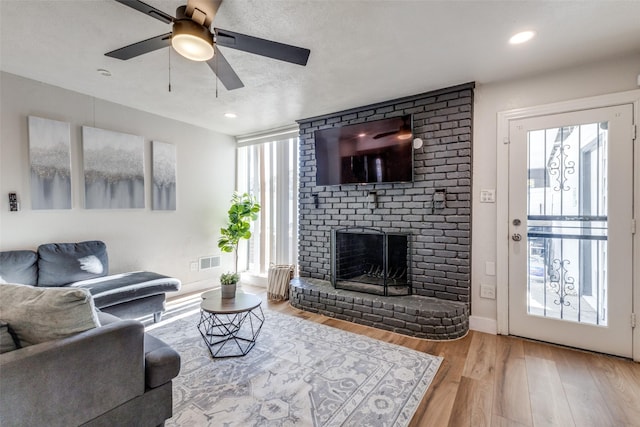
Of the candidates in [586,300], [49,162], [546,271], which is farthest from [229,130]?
[586,300]

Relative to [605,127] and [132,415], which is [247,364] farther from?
[605,127]

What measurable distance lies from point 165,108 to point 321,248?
2685mm

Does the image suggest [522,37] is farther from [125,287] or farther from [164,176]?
[164,176]

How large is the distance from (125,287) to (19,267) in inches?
34.8

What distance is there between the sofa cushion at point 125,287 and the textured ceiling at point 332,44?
2.02 metres

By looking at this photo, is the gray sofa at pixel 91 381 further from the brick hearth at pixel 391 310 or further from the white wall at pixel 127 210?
the white wall at pixel 127 210

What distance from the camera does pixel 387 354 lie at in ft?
7.96

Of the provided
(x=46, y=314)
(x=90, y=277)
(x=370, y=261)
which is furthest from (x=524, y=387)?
(x=90, y=277)

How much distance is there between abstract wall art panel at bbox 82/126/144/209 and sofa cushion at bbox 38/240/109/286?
19.5 inches

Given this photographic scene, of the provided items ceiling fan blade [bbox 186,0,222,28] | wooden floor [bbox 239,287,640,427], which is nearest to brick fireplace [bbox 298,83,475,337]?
wooden floor [bbox 239,287,640,427]

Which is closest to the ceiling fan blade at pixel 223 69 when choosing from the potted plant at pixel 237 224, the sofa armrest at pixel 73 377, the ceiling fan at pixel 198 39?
the ceiling fan at pixel 198 39

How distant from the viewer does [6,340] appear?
46.7 inches

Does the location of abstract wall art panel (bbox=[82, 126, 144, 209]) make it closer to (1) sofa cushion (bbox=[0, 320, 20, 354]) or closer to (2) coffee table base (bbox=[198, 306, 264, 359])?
(2) coffee table base (bbox=[198, 306, 264, 359])

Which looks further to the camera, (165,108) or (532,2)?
(165,108)
